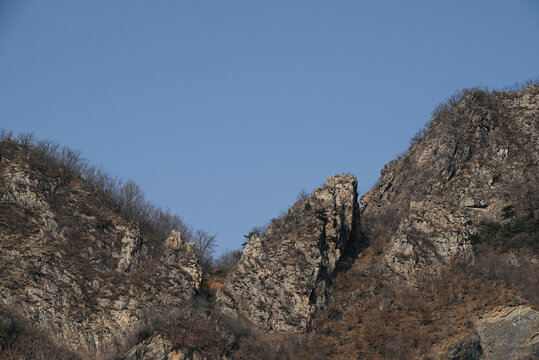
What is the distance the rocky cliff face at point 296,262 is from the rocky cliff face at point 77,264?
499 cm

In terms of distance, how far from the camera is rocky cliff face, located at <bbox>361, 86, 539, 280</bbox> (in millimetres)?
82188

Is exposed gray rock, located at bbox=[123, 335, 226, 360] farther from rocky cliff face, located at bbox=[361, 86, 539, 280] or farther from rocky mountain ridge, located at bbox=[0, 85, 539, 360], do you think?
rocky cliff face, located at bbox=[361, 86, 539, 280]

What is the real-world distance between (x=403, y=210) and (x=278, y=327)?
28764mm

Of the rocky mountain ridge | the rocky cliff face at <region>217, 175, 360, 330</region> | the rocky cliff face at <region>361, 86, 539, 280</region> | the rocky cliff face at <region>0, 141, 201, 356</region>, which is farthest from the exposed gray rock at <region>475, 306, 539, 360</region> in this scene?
the rocky cliff face at <region>0, 141, 201, 356</region>

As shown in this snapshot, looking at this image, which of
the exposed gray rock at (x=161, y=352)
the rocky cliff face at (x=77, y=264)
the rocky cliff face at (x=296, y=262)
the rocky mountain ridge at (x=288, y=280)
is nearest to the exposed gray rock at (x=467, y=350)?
the rocky mountain ridge at (x=288, y=280)

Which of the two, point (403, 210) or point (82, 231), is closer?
point (82, 231)

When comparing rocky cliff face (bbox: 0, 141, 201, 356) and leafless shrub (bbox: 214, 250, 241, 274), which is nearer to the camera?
rocky cliff face (bbox: 0, 141, 201, 356)

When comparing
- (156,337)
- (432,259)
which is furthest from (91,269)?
(432,259)

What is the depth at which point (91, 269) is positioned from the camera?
3125 inches

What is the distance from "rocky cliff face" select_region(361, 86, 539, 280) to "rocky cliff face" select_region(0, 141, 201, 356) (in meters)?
22.2

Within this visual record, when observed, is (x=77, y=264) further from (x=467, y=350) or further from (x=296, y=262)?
(x=467, y=350)

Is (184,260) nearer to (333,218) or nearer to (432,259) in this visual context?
(333,218)

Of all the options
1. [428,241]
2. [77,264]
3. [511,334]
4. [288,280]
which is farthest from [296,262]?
[511,334]

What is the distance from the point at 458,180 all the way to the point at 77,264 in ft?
150
